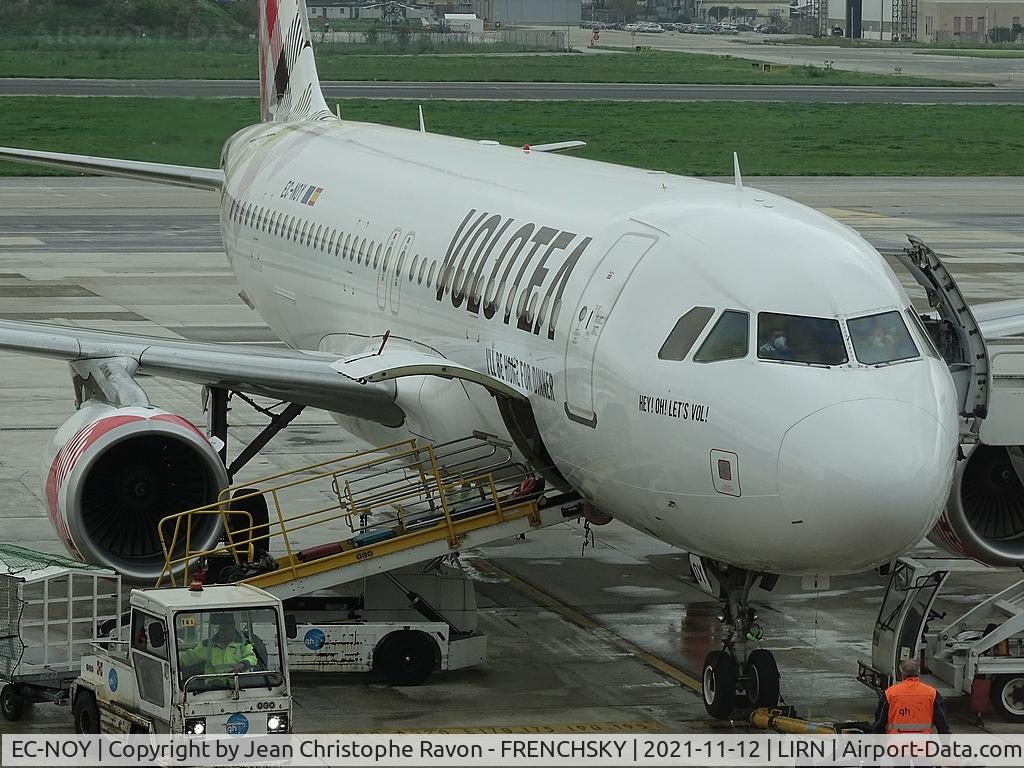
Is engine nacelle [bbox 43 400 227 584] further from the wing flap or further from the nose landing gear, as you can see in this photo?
the nose landing gear

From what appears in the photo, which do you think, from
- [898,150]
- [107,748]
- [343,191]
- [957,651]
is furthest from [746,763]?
[898,150]

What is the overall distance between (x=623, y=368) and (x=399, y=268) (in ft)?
20.5

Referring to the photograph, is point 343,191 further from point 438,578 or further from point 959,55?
point 959,55

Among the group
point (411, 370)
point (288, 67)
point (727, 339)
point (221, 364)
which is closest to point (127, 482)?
point (221, 364)

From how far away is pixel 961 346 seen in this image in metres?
16.2

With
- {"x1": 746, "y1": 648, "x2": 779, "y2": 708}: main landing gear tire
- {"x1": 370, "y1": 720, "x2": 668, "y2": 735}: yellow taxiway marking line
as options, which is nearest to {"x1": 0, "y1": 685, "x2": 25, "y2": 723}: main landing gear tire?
{"x1": 370, "y1": 720, "x2": 668, "y2": 735}: yellow taxiway marking line

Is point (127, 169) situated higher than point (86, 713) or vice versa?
point (127, 169)

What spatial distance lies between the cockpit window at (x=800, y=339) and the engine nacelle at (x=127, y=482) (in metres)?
6.17

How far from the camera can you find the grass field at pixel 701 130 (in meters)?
69.8

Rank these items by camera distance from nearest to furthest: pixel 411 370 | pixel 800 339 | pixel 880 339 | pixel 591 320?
pixel 800 339 → pixel 880 339 → pixel 591 320 → pixel 411 370

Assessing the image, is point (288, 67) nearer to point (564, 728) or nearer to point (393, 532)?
point (393, 532)

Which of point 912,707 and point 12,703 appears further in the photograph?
point 12,703

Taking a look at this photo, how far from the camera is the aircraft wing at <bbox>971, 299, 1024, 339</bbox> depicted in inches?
860

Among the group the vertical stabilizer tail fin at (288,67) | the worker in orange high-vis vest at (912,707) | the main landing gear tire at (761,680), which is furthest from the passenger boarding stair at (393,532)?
the vertical stabilizer tail fin at (288,67)
